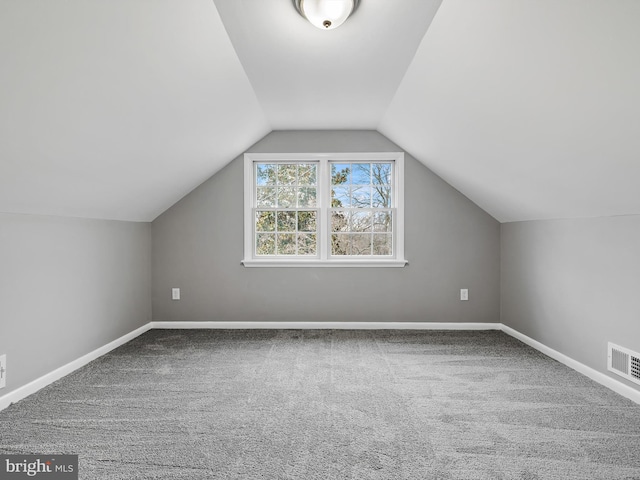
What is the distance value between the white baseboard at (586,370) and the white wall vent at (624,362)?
7cm

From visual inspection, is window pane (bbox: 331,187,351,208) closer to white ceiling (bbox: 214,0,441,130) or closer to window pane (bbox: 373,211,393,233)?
window pane (bbox: 373,211,393,233)

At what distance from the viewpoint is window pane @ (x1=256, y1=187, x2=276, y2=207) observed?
14.4 feet

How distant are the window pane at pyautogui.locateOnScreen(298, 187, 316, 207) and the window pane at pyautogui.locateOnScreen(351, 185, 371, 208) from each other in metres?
0.44

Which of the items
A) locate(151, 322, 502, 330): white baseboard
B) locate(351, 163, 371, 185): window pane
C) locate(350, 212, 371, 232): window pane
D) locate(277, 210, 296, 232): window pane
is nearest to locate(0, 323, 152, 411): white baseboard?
locate(151, 322, 502, 330): white baseboard

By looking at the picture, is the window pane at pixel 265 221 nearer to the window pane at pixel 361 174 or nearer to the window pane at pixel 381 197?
the window pane at pixel 361 174

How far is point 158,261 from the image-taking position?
13.9 ft

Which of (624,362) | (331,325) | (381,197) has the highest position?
(381,197)

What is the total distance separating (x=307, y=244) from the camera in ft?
14.4

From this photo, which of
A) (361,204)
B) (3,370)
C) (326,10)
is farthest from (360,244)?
(3,370)

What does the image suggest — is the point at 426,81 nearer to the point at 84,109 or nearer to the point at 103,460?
the point at 84,109

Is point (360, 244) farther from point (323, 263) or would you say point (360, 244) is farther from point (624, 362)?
point (624, 362)

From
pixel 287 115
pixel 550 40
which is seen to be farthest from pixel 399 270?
pixel 550 40

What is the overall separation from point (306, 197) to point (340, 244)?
2.16 feet

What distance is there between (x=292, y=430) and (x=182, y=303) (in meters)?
2.61
